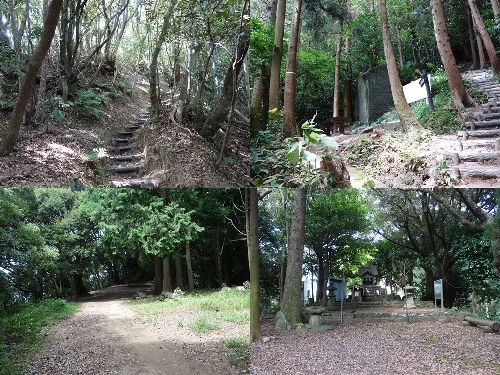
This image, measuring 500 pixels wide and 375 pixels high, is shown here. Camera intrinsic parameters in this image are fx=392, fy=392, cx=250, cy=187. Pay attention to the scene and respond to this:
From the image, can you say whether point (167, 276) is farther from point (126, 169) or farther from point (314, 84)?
point (314, 84)

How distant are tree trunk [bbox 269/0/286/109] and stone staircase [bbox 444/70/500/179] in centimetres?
161

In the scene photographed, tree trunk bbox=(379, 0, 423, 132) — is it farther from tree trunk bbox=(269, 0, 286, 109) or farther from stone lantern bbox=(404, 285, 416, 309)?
stone lantern bbox=(404, 285, 416, 309)

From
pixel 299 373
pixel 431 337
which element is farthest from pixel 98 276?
pixel 431 337

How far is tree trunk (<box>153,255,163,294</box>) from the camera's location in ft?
14.1

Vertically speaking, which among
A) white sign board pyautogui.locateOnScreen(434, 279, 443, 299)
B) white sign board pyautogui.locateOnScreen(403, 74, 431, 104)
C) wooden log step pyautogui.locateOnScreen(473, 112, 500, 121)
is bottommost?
white sign board pyautogui.locateOnScreen(434, 279, 443, 299)

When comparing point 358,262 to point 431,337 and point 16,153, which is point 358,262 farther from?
point 16,153

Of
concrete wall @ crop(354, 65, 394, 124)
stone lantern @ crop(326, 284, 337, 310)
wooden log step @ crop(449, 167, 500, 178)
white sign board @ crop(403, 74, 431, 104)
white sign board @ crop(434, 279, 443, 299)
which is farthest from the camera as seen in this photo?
white sign board @ crop(434, 279, 443, 299)

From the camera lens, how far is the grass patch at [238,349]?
3.64 meters

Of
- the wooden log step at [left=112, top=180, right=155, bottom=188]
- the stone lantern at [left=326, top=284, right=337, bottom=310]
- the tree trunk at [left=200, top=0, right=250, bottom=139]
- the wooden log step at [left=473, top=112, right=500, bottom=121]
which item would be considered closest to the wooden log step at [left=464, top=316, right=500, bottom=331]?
the stone lantern at [left=326, top=284, right=337, bottom=310]

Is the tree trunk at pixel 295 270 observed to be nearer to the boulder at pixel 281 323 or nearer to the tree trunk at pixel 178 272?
the boulder at pixel 281 323

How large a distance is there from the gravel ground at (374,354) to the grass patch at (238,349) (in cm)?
6

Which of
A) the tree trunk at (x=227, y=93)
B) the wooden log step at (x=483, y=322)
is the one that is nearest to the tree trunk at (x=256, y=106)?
the tree trunk at (x=227, y=93)

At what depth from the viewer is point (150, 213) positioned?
12.1ft

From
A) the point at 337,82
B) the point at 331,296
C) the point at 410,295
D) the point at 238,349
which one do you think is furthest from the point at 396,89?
the point at 410,295
